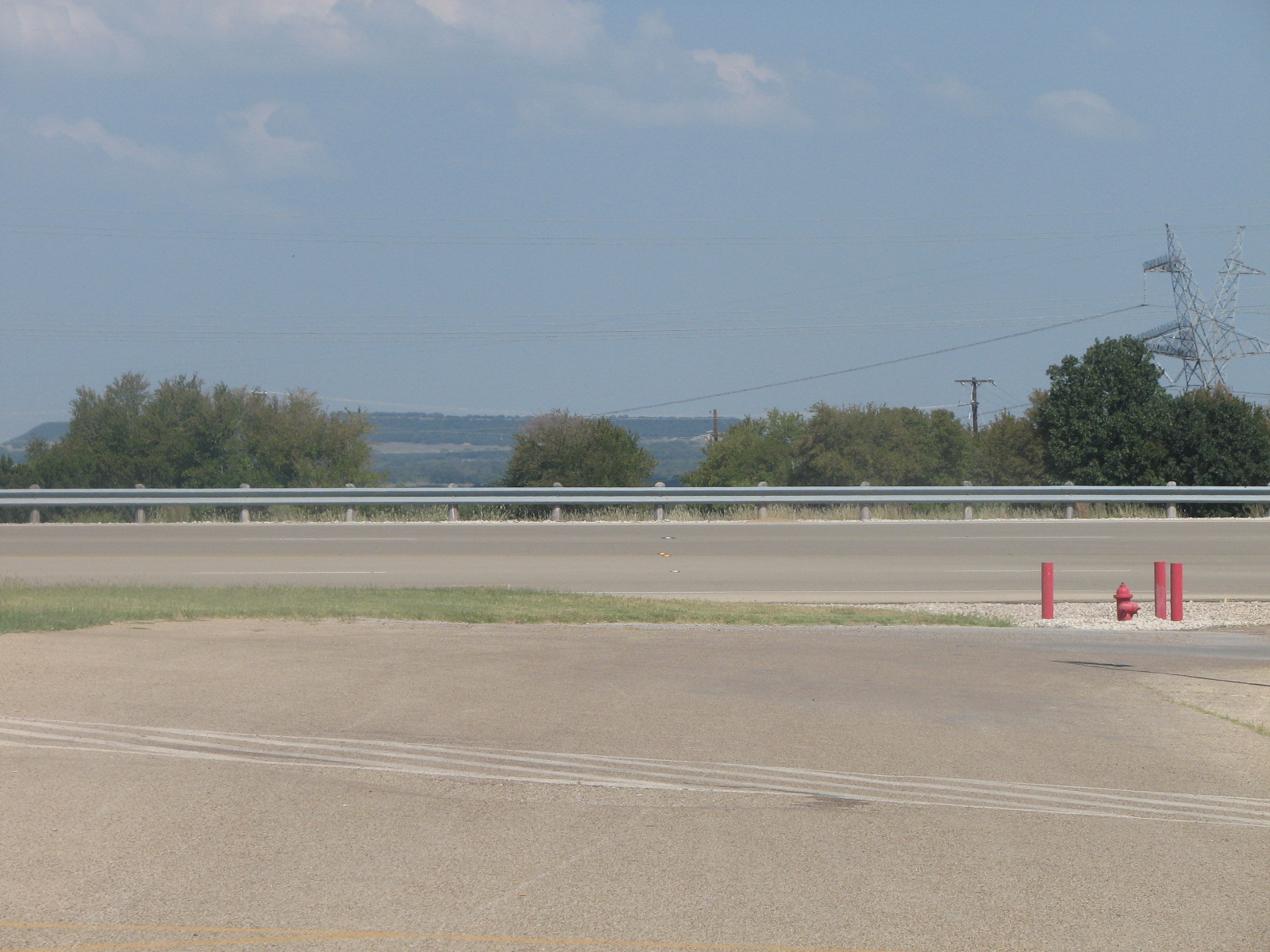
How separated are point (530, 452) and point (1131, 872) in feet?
110

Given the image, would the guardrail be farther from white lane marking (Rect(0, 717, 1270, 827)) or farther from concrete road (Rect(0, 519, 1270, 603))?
white lane marking (Rect(0, 717, 1270, 827))

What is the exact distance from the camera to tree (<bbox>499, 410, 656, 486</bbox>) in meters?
37.2

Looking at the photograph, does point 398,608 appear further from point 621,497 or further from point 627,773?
point 621,497

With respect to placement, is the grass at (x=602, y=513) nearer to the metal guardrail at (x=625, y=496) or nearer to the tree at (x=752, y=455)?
the metal guardrail at (x=625, y=496)

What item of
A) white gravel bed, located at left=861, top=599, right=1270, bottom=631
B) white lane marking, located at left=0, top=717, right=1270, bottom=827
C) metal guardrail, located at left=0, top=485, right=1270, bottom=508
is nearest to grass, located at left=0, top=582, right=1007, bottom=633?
white gravel bed, located at left=861, top=599, right=1270, bottom=631

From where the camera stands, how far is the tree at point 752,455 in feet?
205

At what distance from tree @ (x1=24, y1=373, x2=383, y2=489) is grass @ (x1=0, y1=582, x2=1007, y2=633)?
2233 centimetres

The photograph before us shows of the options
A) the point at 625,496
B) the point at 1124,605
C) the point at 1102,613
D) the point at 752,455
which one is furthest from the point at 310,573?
the point at 752,455

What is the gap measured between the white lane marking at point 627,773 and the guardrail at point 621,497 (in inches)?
791

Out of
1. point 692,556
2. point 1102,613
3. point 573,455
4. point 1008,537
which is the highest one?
point 573,455

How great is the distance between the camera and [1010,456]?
5009 cm

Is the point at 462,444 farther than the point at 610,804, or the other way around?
the point at 462,444

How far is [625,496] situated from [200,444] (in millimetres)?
17810

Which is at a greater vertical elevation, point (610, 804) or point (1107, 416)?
point (1107, 416)
